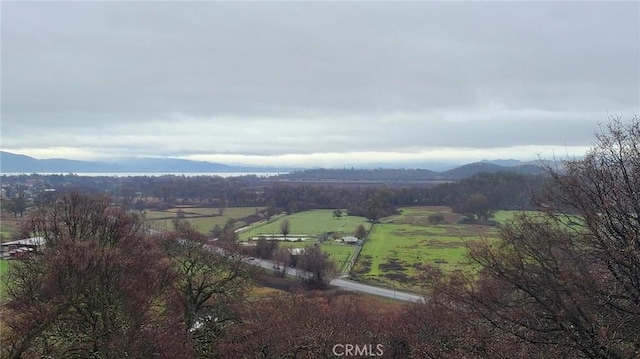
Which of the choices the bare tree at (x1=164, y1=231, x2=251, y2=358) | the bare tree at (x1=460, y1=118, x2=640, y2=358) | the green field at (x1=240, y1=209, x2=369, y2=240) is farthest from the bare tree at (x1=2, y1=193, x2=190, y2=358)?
the green field at (x1=240, y1=209, x2=369, y2=240)

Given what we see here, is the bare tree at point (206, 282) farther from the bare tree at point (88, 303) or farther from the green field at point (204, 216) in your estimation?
the green field at point (204, 216)

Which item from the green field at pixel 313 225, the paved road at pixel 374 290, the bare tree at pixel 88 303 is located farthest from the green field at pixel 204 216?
the bare tree at pixel 88 303

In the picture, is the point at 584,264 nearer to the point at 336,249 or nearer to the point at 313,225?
the point at 336,249

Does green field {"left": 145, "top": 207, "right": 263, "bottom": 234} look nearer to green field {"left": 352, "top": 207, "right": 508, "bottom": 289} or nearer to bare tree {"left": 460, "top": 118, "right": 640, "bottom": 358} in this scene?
green field {"left": 352, "top": 207, "right": 508, "bottom": 289}

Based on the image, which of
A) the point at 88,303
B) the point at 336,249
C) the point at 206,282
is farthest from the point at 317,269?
the point at 88,303

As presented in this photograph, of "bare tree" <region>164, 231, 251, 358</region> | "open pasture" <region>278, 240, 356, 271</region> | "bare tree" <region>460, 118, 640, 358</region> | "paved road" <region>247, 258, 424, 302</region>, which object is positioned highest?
"bare tree" <region>460, 118, 640, 358</region>
